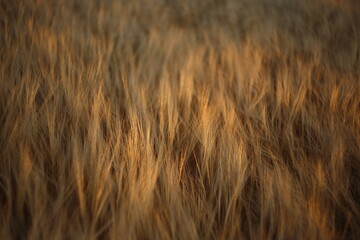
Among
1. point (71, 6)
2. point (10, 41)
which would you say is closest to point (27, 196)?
point (10, 41)

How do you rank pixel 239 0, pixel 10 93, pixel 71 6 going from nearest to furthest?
pixel 10 93 → pixel 71 6 → pixel 239 0

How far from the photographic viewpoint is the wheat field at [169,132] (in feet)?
1.27

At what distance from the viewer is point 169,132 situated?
0.55 meters

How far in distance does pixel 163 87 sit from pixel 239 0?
3.31 feet

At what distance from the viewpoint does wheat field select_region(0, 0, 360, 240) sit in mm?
388

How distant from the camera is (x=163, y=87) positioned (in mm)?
678

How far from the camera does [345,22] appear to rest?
1.23 meters

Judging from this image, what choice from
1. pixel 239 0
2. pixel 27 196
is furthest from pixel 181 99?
pixel 239 0

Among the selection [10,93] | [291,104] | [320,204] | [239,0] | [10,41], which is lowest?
[320,204]

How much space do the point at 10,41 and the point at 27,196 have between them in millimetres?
571

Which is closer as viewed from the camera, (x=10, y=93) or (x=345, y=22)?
(x=10, y=93)

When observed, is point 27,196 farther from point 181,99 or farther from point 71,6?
point 71,6

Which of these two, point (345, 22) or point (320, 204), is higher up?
point (345, 22)

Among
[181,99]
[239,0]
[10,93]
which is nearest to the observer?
[10,93]
